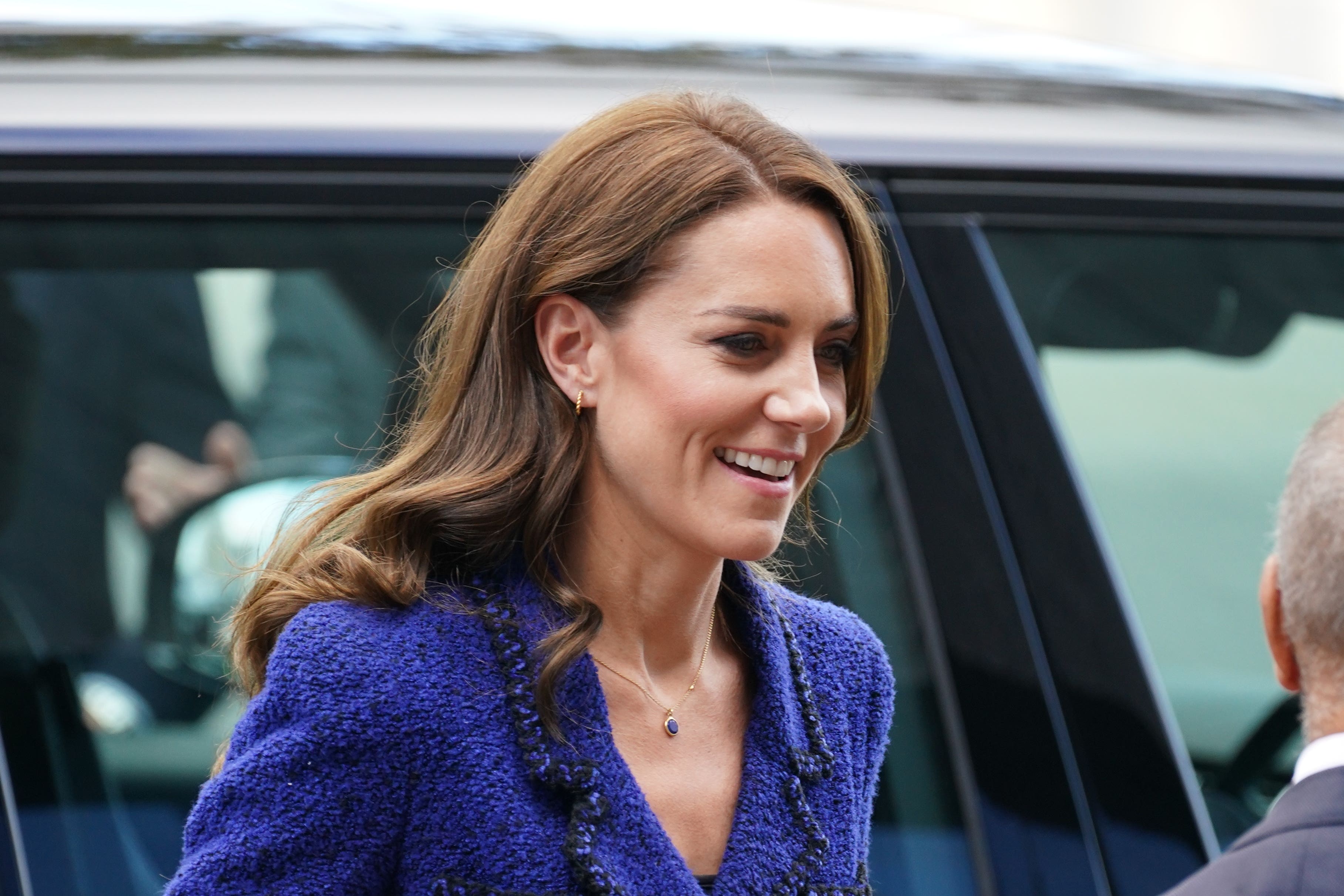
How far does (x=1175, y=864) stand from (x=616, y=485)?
0.86m

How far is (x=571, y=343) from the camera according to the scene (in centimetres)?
171

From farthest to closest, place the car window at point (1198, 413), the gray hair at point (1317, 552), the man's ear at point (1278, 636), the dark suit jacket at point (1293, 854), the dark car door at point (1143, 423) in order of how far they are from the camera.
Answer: the car window at point (1198, 413), the dark car door at point (1143, 423), the man's ear at point (1278, 636), the gray hair at point (1317, 552), the dark suit jacket at point (1293, 854)

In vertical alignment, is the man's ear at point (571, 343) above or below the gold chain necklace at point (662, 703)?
above

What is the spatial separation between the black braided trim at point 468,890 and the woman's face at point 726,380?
0.38 meters

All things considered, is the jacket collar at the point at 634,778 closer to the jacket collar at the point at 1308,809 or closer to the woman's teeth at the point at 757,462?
the woman's teeth at the point at 757,462

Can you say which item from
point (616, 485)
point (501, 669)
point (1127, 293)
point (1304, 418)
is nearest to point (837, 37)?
point (1127, 293)

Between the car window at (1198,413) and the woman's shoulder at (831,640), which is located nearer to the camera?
the woman's shoulder at (831,640)

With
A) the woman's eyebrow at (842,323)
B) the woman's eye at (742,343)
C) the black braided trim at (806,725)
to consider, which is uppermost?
the woman's eyebrow at (842,323)

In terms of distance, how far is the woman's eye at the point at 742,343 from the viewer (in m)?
1.61

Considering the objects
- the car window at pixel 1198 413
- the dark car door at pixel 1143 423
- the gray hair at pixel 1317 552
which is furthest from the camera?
the car window at pixel 1198 413

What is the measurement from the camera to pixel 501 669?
1577 millimetres

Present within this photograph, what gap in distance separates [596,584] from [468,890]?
373mm

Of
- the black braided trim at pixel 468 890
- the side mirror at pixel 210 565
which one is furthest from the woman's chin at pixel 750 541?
the side mirror at pixel 210 565

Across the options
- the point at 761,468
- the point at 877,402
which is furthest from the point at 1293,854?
the point at 877,402
